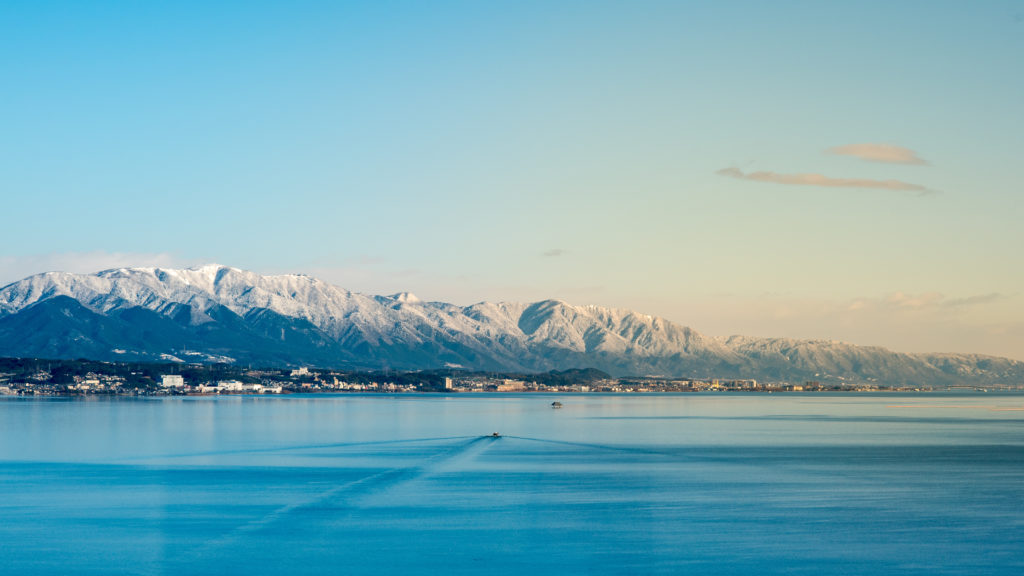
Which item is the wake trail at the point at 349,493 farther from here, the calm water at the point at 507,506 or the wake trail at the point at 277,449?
the wake trail at the point at 277,449

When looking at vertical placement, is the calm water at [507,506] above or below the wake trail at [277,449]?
below

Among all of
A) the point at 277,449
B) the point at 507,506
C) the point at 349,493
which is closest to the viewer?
the point at 507,506

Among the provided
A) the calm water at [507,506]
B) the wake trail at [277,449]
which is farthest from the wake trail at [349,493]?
the wake trail at [277,449]

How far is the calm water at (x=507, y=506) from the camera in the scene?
117ft

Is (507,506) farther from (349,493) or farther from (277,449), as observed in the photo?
(277,449)

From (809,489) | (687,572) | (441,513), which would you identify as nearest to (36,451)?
(441,513)

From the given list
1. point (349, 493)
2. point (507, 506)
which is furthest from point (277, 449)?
point (507, 506)

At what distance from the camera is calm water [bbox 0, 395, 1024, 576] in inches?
1403

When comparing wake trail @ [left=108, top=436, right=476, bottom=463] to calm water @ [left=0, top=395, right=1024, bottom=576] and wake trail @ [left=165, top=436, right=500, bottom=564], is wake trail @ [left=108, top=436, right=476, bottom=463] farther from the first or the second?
wake trail @ [left=165, top=436, right=500, bottom=564]

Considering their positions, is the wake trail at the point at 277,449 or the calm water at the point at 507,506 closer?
the calm water at the point at 507,506

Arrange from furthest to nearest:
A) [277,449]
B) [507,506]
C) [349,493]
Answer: [277,449] < [349,493] < [507,506]

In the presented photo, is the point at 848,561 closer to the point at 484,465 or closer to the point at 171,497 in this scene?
the point at 171,497

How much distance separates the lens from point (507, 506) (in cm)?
4862

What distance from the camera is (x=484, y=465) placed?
229 feet
